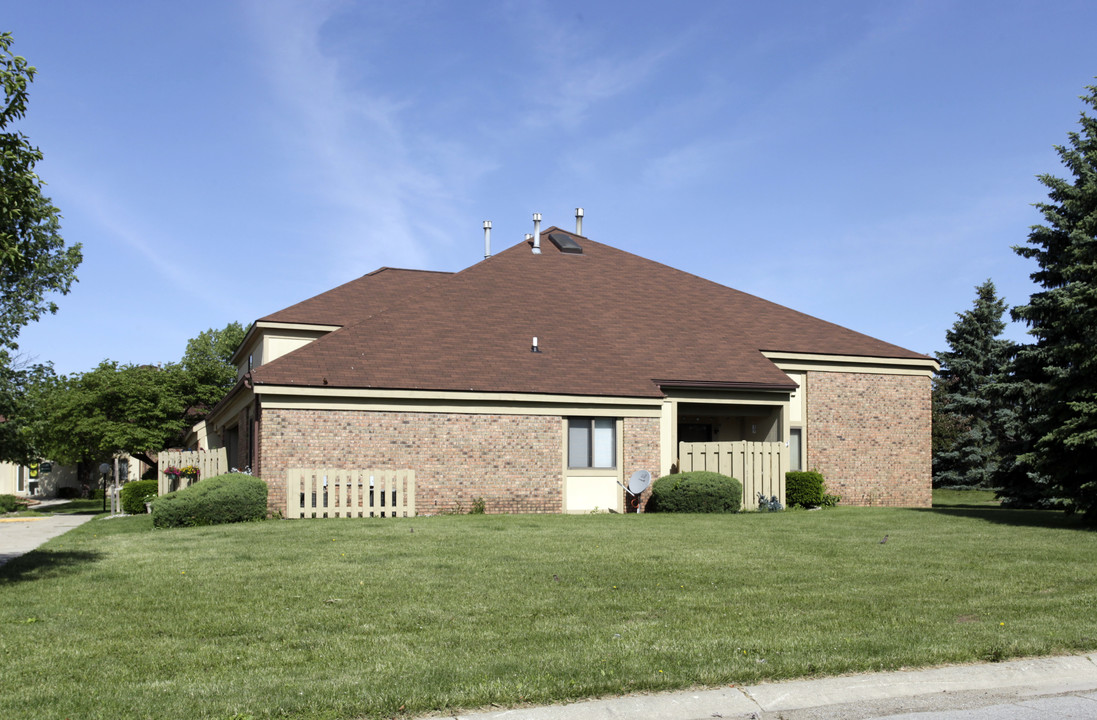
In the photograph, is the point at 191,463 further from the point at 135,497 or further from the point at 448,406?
the point at 448,406

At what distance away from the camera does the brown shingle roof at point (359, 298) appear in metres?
28.5

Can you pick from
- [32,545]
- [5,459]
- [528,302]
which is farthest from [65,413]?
[32,545]

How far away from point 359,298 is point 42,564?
1798cm

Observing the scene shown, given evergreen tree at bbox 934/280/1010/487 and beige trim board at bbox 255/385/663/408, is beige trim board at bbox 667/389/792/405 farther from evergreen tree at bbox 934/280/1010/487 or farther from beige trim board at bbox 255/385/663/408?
evergreen tree at bbox 934/280/1010/487

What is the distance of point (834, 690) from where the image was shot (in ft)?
21.6

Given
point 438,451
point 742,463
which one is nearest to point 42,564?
point 438,451

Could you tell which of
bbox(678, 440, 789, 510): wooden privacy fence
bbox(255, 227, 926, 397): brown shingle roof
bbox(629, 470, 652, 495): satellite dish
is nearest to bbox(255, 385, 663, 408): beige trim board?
bbox(255, 227, 926, 397): brown shingle roof

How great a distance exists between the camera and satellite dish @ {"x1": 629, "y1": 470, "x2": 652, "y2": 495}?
77.6ft

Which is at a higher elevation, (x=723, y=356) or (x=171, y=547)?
(x=723, y=356)

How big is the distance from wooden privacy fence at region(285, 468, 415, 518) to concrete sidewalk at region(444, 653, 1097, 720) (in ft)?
50.1

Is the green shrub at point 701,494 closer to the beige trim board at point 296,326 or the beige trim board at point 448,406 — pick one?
the beige trim board at point 448,406

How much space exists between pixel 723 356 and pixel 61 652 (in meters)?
21.8

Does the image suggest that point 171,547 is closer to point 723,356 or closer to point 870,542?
point 870,542

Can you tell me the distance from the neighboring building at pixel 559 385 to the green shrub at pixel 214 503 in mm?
1721
